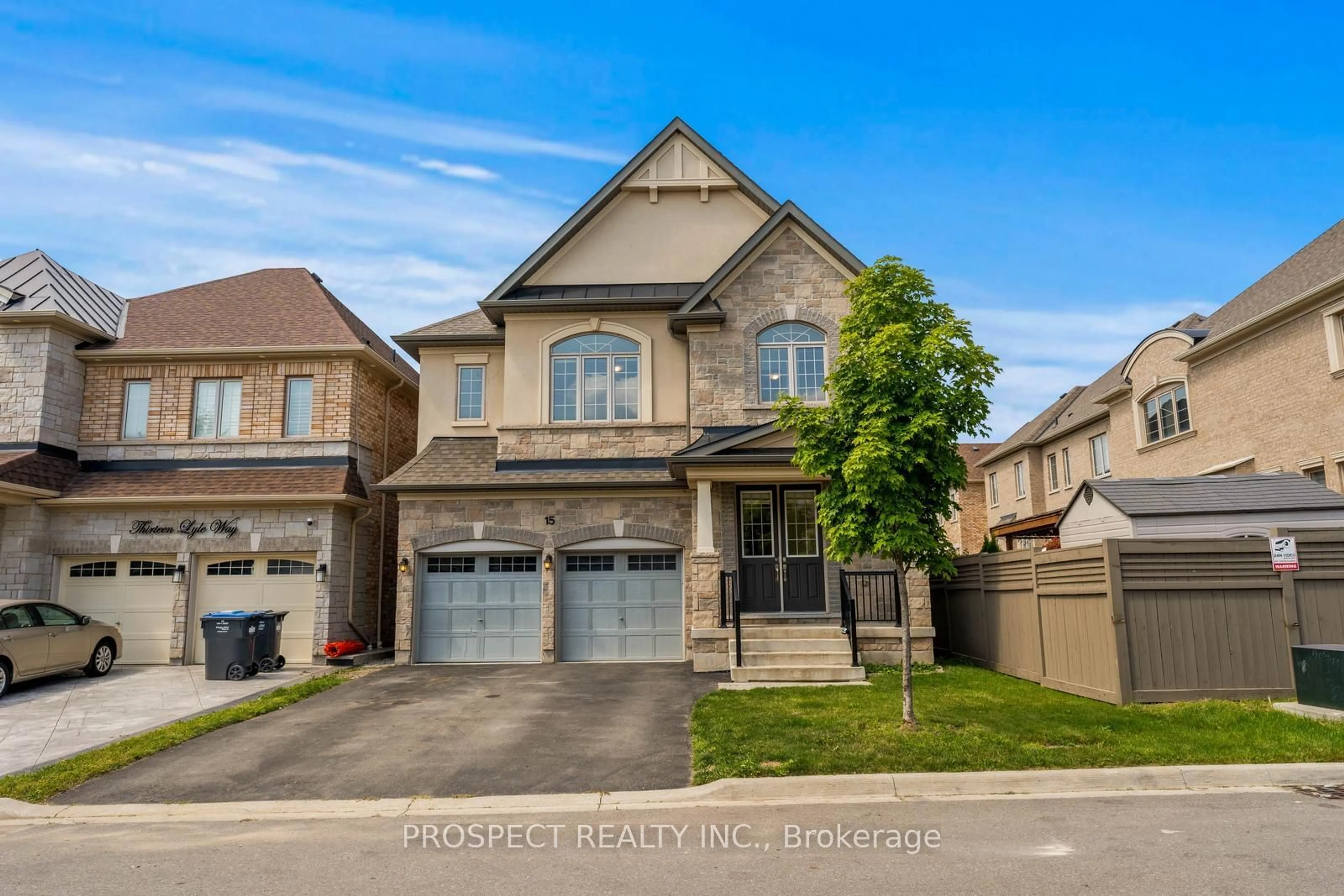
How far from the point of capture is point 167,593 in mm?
17797

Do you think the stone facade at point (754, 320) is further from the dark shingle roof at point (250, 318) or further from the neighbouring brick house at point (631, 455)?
the dark shingle roof at point (250, 318)

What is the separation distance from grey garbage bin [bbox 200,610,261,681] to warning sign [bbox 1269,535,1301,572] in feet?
50.4

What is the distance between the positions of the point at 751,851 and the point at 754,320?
1238 cm

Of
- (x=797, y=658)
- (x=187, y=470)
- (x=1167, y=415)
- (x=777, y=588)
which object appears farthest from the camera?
(x=1167, y=415)

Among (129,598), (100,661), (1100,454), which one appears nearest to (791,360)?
(100,661)

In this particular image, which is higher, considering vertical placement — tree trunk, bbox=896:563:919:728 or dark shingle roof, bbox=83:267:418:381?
dark shingle roof, bbox=83:267:418:381

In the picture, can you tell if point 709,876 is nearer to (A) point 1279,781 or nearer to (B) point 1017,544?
(A) point 1279,781

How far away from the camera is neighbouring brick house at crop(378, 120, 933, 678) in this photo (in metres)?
16.1

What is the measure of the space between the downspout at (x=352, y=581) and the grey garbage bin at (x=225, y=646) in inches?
110

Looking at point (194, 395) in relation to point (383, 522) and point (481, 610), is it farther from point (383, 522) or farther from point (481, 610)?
point (481, 610)

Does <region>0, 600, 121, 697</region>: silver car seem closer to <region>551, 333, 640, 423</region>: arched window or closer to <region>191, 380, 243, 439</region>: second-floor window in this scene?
<region>191, 380, 243, 439</region>: second-floor window

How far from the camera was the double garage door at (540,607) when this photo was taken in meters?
16.8

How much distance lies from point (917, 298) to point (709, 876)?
701 cm

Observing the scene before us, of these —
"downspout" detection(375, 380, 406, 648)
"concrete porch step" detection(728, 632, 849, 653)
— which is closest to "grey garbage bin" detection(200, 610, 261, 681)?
"downspout" detection(375, 380, 406, 648)
